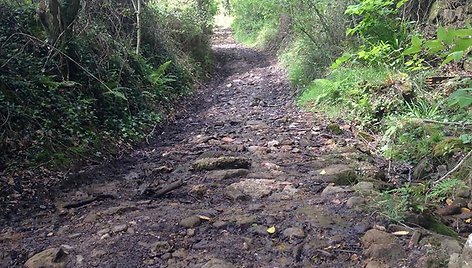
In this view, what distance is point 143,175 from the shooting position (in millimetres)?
4965

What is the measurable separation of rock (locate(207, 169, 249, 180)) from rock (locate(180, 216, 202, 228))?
107cm

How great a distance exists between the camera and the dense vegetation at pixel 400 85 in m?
4.05

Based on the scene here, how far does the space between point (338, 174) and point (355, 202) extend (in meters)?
0.80

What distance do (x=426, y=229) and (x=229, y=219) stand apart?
1.51 m

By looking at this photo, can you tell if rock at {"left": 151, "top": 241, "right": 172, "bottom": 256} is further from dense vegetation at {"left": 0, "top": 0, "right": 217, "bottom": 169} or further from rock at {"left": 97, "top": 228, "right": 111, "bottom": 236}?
dense vegetation at {"left": 0, "top": 0, "right": 217, "bottom": 169}

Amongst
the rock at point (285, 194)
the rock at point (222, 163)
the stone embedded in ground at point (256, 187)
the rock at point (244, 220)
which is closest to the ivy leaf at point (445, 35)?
the rock at point (244, 220)

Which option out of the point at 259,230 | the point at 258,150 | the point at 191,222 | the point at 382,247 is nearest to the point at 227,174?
the point at 258,150

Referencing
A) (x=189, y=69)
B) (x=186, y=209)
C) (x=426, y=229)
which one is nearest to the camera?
(x=426, y=229)

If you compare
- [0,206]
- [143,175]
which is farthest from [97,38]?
[0,206]

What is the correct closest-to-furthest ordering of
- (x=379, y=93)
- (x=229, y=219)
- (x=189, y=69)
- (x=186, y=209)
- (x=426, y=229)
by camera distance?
1. (x=426, y=229)
2. (x=229, y=219)
3. (x=186, y=209)
4. (x=379, y=93)
5. (x=189, y=69)

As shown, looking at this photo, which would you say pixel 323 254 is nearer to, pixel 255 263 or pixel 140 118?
pixel 255 263

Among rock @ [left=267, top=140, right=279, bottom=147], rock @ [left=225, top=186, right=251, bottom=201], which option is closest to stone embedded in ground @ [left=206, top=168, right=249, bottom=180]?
rock @ [left=225, top=186, right=251, bottom=201]

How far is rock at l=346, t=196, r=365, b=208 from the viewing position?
3.66 metres

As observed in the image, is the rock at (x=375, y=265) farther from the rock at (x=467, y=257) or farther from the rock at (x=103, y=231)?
the rock at (x=103, y=231)
